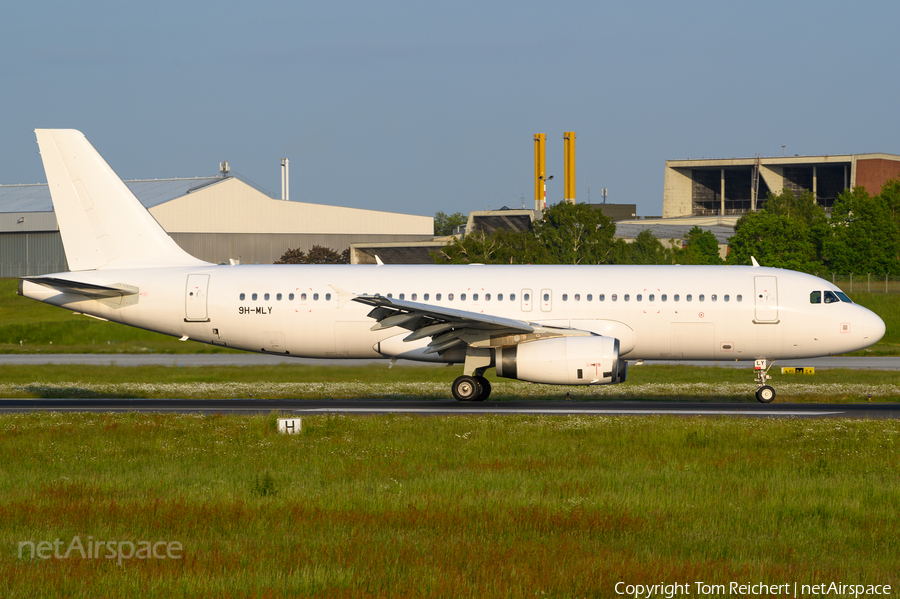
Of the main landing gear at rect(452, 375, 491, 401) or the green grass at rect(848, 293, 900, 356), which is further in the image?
the green grass at rect(848, 293, 900, 356)

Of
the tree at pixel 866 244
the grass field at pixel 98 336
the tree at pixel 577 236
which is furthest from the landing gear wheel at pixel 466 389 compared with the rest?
the tree at pixel 866 244

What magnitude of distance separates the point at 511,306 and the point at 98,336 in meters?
34.7

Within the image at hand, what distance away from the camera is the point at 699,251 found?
78.3m

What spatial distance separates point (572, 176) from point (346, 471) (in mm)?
96903

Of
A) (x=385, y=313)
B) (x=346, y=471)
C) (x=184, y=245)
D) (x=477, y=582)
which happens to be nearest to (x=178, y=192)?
(x=184, y=245)

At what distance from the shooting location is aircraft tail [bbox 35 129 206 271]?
85.9 ft

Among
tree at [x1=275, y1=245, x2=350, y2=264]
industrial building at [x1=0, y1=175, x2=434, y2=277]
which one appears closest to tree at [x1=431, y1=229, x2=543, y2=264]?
tree at [x1=275, y1=245, x2=350, y2=264]

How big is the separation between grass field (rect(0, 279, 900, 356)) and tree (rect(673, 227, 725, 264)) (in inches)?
727

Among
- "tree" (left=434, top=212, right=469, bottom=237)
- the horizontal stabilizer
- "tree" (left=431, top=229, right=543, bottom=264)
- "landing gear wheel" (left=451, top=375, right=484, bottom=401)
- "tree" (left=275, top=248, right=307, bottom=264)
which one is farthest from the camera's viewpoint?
"tree" (left=434, top=212, right=469, bottom=237)

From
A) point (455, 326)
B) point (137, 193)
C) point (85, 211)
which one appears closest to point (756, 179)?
point (137, 193)

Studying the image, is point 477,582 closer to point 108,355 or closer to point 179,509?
point 179,509

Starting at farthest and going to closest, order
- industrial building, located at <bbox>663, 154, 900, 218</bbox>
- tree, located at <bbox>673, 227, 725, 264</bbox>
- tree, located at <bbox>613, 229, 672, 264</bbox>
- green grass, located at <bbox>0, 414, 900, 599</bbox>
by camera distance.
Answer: industrial building, located at <bbox>663, 154, 900, 218</bbox> → tree, located at <bbox>673, 227, 725, 264</bbox> → tree, located at <bbox>613, 229, 672, 264</bbox> → green grass, located at <bbox>0, 414, 900, 599</bbox>

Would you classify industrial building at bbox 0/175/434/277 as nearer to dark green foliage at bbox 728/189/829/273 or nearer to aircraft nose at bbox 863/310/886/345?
dark green foliage at bbox 728/189/829/273

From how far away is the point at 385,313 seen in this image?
2339cm
